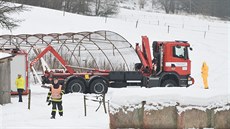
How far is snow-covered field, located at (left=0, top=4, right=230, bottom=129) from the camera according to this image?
15.2 metres

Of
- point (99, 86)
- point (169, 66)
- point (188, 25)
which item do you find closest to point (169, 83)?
point (169, 66)

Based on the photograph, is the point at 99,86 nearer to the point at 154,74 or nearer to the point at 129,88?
the point at 154,74

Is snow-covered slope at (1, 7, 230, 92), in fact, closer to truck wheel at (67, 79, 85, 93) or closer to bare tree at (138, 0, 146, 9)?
truck wheel at (67, 79, 85, 93)

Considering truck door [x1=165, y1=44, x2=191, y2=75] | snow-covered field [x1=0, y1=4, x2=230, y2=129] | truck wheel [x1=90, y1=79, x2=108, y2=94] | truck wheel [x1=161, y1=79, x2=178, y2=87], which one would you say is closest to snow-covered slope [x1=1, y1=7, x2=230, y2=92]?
snow-covered field [x1=0, y1=4, x2=230, y2=129]

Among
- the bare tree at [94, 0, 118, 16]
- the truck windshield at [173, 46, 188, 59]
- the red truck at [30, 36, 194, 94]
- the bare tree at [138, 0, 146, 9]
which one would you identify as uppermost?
the bare tree at [138, 0, 146, 9]

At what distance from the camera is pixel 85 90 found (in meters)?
27.5

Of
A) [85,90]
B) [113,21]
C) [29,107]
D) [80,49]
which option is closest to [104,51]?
[80,49]

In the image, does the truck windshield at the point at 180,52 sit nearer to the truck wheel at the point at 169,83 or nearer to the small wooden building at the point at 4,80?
the truck wheel at the point at 169,83

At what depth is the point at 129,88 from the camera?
16594 mm

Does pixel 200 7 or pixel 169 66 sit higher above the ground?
pixel 200 7

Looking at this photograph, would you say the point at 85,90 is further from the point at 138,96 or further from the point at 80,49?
the point at 138,96

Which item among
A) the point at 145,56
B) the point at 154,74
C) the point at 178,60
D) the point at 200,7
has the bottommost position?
the point at 154,74

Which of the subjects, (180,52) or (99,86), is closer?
(99,86)

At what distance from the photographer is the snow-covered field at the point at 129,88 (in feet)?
50.0
